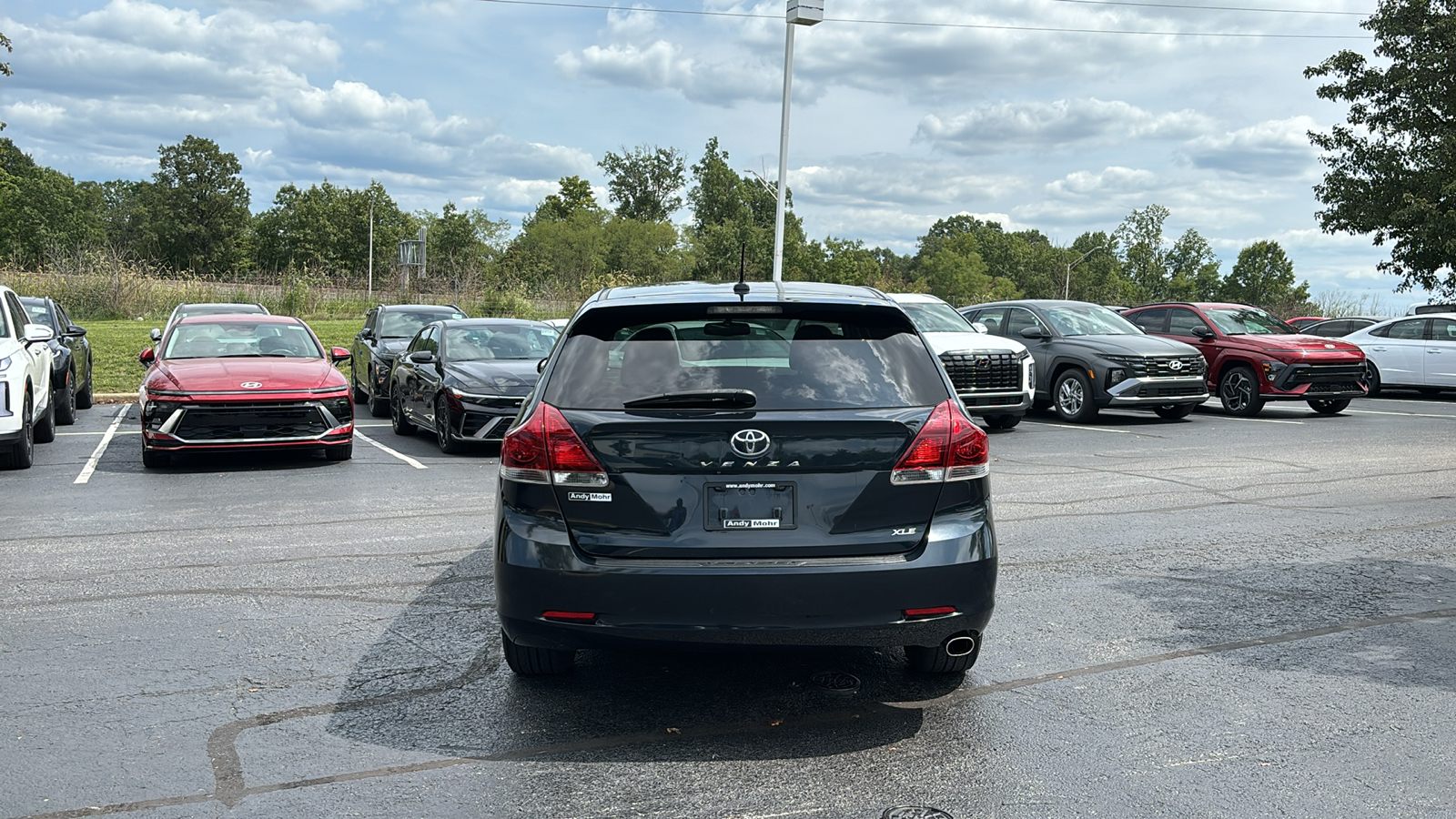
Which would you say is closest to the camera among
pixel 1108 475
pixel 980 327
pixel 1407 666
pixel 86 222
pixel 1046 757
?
pixel 1046 757

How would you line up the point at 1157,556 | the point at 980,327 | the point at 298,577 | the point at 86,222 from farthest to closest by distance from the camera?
the point at 86,222 < the point at 980,327 < the point at 1157,556 < the point at 298,577

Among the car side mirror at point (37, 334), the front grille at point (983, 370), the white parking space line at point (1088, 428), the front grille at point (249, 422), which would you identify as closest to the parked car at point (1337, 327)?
the white parking space line at point (1088, 428)

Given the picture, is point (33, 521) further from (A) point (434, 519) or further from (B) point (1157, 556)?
(B) point (1157, 556)

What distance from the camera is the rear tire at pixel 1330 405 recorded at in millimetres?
18828

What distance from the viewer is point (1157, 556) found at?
7637 millimetres

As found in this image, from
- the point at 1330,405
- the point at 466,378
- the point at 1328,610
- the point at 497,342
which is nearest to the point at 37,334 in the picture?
the point at 466,378

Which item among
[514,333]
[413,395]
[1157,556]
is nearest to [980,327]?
[514,333]

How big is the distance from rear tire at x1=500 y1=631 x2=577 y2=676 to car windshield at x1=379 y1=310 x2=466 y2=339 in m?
14.4

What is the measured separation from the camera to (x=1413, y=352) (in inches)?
906

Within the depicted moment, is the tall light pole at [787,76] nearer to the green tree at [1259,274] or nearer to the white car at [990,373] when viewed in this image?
the white car at [990,373]

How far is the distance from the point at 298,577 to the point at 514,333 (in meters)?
8.90

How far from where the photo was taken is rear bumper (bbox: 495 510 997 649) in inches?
166

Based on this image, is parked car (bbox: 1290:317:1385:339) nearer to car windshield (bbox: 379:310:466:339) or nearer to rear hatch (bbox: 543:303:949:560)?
car windshield (bbox: 379:310:466:339)

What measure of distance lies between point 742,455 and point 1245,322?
58.8 feet
